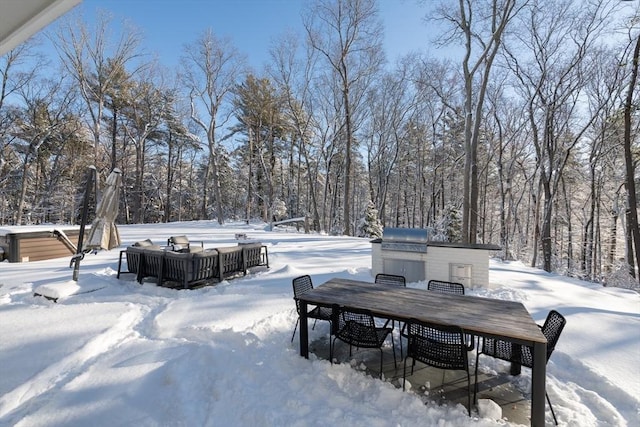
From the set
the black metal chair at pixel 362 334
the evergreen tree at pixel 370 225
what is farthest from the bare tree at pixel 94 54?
the black metal chair at pixel 362 334

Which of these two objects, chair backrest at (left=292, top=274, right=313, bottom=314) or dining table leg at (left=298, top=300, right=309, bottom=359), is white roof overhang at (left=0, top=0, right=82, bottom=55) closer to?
dining table leg at (left=298, top=300, right=309, bottom=359)

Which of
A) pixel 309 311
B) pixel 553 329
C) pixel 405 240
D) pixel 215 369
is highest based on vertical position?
pixel 405 240

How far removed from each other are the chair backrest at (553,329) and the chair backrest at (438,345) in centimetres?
84

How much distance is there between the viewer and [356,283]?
4.12 m

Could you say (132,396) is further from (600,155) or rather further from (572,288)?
(600,155)

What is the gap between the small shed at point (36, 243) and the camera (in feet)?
24.6

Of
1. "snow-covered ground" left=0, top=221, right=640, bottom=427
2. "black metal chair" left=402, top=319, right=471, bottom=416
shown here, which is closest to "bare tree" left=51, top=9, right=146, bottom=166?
"snow-covered ground" left=0, top=221, right=640, bottom=427

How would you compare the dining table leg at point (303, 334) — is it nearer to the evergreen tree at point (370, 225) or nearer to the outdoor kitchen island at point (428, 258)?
the outdoor kitchen island at point (428, 258)

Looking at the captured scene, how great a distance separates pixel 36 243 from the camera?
25.9 ft

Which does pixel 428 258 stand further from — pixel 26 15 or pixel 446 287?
pixel 26 15

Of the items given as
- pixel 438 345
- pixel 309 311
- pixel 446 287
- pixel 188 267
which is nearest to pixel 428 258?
pixel 446 287

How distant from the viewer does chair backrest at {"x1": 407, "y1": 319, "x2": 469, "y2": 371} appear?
2654mm

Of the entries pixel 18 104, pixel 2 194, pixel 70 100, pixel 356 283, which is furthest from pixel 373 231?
pixel 2 194

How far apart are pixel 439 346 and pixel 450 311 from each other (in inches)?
17.3
